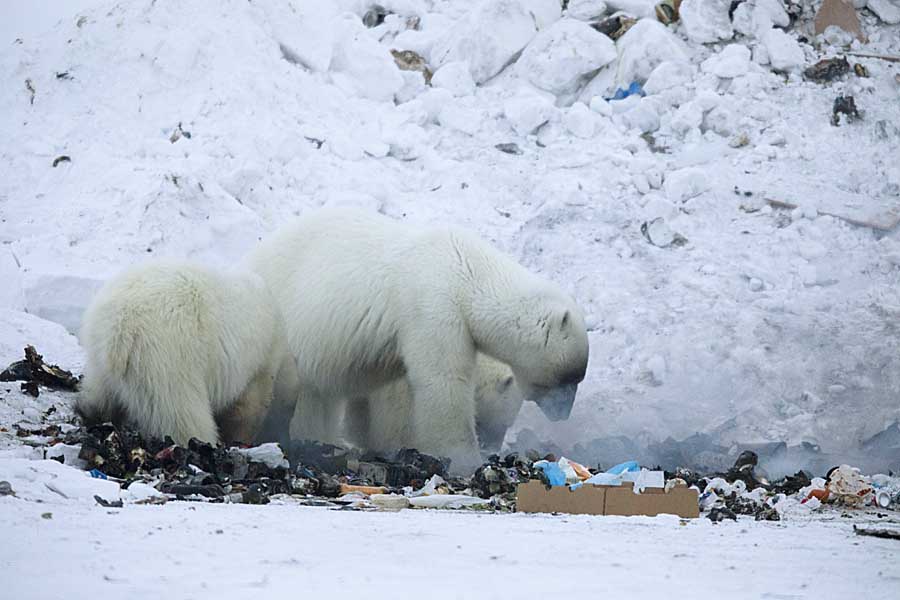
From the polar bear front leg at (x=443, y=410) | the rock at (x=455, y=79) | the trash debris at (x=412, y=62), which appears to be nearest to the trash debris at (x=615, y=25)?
the rock at (x=455, y=79)

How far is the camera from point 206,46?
11.4m

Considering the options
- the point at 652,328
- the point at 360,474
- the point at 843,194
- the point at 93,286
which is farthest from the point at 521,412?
the point at 843,194

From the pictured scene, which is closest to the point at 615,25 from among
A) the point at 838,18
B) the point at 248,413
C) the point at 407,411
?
the point at 838,18

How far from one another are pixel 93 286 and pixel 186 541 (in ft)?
Result: 20.9

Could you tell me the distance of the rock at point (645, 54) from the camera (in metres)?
12.0

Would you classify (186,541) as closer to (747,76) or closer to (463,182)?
(463,182)

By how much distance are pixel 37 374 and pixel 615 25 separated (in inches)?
317

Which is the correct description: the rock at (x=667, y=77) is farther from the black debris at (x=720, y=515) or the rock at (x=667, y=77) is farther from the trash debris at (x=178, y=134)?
the black debris at (x=720, y=515)

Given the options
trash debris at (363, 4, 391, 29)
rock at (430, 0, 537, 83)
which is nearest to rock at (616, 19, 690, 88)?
rock at (430, 0, 537, 83)

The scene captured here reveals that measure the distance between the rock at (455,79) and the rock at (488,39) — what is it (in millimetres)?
A: 156

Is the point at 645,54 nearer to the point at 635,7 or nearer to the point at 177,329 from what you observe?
the point at 635,7

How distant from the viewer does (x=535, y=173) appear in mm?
11031

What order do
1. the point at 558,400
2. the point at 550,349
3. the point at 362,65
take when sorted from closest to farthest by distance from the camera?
the point at 550,349
the point at 558,400
the point at 362,65

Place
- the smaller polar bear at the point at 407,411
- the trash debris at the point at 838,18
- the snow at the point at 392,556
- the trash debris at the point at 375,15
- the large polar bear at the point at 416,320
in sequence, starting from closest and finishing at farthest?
the snow at the point at 392,556
the large polar bear at the point at 416,320
the smaller polar bear at the point at 407,411
the trash debris at the point at 838,18
the trash debris at the point at 375,15
